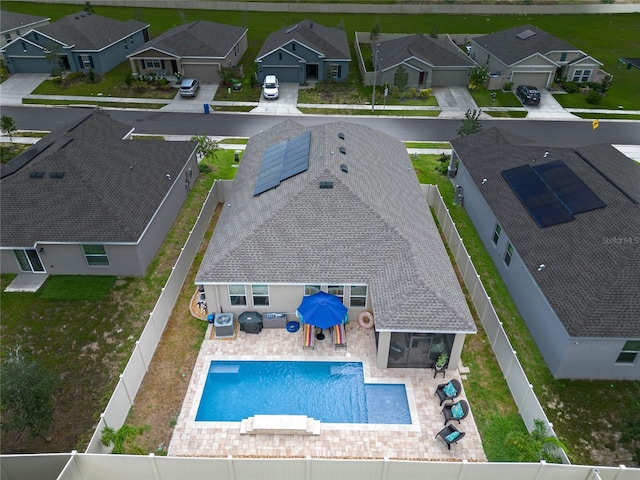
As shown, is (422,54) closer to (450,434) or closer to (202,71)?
(202,71)

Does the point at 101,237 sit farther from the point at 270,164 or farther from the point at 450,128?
the point at 450,128

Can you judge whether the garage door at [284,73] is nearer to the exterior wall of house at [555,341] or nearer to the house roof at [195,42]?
the house roof at [195,42]

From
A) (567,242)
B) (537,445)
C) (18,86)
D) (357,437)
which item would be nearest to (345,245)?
(357,437)

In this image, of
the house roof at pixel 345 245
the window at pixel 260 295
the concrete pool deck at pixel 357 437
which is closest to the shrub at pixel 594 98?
the house roof at pixel 345 245

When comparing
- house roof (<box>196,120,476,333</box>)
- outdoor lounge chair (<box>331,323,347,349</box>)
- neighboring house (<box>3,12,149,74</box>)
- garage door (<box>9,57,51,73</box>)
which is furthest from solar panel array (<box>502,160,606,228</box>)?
garage door (<box>9,57,51,73</box>)

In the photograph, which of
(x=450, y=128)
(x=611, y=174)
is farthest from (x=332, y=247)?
(x=450, y=128)

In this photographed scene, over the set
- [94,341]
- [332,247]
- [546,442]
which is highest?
Result: [332,247]
